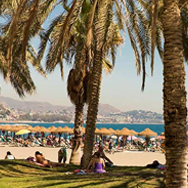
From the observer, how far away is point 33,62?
1653 centimetres

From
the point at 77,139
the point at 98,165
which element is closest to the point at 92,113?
the point at 98,165

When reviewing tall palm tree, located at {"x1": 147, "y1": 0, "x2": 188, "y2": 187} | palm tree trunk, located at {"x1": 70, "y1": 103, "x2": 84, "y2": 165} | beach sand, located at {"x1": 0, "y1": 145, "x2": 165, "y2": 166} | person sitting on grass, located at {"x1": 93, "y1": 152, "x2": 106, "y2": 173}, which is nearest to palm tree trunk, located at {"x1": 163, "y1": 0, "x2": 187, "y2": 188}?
tall palm tree, located at {"x1": 147, "y1": 0, "x2": 188, "y2": 187}

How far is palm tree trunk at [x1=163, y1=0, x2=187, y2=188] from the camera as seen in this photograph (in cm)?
498

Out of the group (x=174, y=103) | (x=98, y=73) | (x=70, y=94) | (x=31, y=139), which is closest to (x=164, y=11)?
(x=174, y=103)

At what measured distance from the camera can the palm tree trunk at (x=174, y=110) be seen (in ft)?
16.3

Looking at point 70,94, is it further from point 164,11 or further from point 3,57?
point 164,11

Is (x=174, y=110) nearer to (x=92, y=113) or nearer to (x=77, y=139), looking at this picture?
(x=92, y=113)

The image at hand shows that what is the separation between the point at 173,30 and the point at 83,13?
9357 mm

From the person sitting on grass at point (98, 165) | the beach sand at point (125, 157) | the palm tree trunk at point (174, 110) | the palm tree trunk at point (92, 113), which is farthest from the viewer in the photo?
the beach sand at point (125, 157)

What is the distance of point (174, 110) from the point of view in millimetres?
5027

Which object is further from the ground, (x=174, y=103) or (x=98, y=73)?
(x=98, y=73)

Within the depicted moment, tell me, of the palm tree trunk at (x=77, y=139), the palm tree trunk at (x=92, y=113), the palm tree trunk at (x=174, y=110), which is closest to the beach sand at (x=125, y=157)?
the palm tree trunk at (x=77, y=139)

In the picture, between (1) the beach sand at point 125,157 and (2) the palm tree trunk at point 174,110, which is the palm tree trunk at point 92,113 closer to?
(2) the palm tree trunk at point 174,110

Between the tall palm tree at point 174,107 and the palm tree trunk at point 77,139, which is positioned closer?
the tall palm tree at point 174,107
